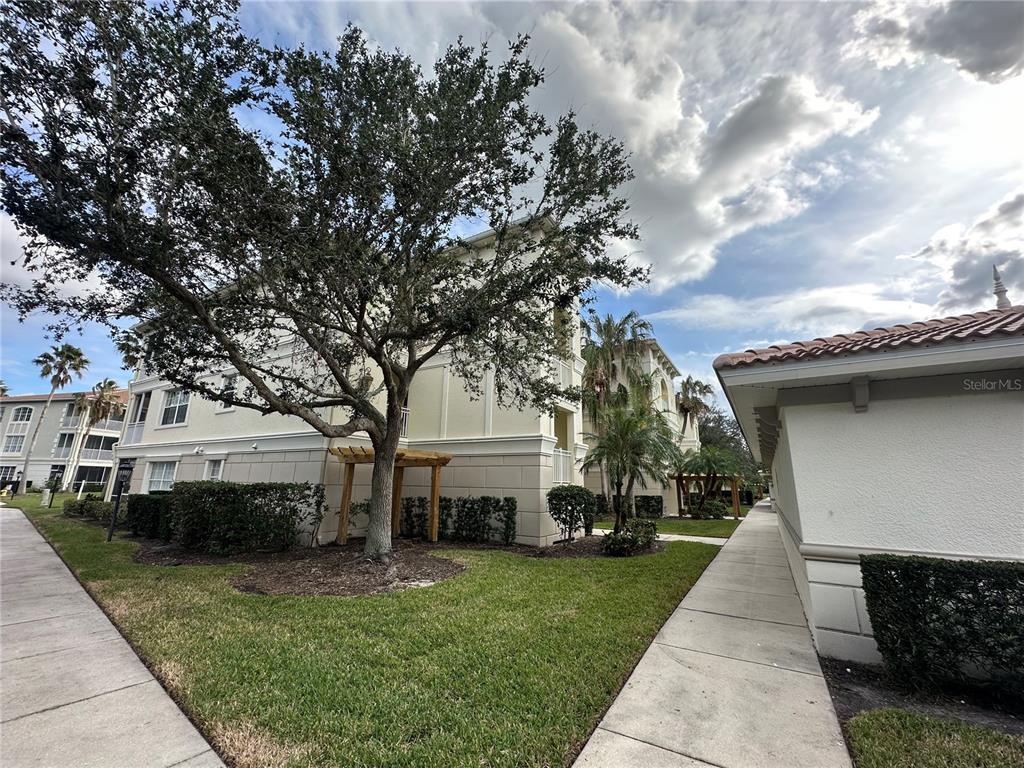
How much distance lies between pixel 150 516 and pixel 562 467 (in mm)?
12491

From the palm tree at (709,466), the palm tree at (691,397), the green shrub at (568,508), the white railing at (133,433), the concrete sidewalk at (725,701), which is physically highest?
the palm tree at (691,397)

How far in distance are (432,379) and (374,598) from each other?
9.12 meters

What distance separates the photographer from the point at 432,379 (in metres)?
14.9

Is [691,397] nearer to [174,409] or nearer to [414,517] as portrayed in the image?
[414,517]

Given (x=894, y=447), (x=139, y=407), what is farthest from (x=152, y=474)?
(x=894, y=447)

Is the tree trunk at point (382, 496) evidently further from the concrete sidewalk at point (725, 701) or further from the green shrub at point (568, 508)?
the concrete sidewalk at point (725, 701)

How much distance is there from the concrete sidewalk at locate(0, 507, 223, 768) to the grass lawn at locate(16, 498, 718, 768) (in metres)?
0.19

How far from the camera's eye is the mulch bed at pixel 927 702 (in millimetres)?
3240

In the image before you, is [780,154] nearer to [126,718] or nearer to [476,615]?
[476,615]

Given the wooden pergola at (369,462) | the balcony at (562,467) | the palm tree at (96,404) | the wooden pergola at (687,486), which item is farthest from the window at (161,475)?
the palm tree at (96,404)

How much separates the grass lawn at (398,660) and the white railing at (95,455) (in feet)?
158

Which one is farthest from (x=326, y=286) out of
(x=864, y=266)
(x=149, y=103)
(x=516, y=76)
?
(x=864, y=266)

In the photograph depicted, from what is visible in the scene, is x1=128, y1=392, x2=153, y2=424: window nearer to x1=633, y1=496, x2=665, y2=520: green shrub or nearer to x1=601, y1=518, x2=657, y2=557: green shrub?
x1=601, y1=518, x2=657, y2=557: green shrub

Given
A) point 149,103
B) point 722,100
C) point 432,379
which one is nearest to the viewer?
point 149,103
